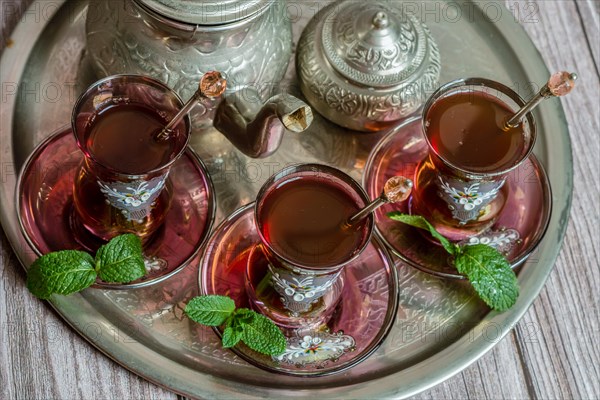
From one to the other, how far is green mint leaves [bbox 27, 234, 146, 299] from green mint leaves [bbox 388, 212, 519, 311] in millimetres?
388

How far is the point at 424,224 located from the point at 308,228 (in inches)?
8.4

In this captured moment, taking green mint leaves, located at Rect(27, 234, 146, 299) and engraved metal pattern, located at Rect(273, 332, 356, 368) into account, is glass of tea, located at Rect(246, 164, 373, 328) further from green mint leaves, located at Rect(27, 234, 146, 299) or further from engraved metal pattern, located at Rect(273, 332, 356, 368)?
green mint leaves, located at Rect(27, 234, 146, 299)

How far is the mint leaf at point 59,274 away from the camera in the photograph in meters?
1.08

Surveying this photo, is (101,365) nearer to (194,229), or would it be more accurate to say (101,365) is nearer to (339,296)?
(194,229)

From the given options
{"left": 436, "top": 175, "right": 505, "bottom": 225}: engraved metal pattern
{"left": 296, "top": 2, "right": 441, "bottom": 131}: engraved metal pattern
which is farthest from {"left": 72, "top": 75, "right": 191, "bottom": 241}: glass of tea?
{"left": 436, "top": 175, "right": 505, "bottom": 225}: engraved metal pattern

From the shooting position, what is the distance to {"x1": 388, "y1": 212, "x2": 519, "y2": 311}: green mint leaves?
1.16 m

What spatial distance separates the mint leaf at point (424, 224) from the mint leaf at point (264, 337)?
0.23 m

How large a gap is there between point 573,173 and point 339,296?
1.37 feet

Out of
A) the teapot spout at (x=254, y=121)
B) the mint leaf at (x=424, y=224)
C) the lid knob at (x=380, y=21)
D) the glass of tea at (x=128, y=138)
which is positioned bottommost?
the glass of tea at (x=128, y=138)

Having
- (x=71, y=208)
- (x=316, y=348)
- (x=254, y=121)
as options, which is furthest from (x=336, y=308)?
(x=71, y=208)

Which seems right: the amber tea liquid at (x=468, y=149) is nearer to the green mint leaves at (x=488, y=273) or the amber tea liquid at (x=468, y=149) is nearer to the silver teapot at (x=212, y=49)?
the green mint leaves at (x=488, y=273)

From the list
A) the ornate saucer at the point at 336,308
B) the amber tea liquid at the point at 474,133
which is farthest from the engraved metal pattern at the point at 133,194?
the amber tea liquid at the point at 474,133

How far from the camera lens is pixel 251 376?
1.12m

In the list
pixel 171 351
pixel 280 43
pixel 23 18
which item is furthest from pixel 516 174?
pixel 23 18
